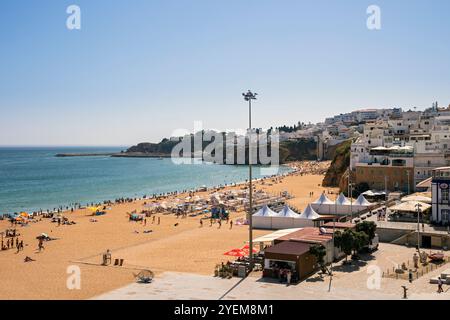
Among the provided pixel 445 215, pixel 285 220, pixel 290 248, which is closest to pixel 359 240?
pixel 290 248

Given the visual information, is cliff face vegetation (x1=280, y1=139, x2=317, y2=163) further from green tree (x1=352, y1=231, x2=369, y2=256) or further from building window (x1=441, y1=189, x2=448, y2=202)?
green tree (x1=352, y1=231, x2=369, y2=256)

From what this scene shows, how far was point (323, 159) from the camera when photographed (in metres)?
127

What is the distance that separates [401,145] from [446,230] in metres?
27.6

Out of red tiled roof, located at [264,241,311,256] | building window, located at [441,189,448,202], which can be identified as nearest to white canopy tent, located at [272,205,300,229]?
building window, located at [441,189,448,202]

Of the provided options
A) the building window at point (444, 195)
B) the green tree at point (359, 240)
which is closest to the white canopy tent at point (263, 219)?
the building window at point (444, 195)

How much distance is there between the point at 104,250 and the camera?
27984 millimetres

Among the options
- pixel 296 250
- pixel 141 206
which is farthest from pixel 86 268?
pixel 141 206

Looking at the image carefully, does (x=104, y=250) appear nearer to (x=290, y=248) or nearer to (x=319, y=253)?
(x=290, y=248)

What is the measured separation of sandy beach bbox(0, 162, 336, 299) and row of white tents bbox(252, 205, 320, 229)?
115cm

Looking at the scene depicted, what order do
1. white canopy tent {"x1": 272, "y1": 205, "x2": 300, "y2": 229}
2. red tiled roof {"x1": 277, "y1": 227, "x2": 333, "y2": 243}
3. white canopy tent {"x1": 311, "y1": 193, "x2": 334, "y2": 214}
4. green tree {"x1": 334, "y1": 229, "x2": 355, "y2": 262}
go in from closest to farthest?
green tree {"x1": 334, "y1": 229, "x2": 355, "y2": 262} → red tiled roof {"x1": 277, "y1": 227, "x2": 333, "y2": 243} → white canopy tent {"x1": 272, "y1": 205, "x2": 300, "y2": 229} → white canopy tent {"x1": 311, "y1": 193, "x2": 334, "y2": 214}

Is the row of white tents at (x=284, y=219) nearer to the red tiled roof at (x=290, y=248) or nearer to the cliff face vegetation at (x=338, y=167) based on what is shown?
the red tiled roof at (x=290, y=248)

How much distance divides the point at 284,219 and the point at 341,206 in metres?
6.68

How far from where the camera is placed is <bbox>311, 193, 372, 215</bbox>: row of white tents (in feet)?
118
